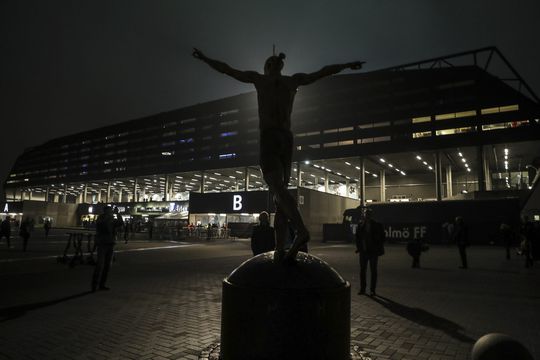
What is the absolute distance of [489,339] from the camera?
2.59 metres

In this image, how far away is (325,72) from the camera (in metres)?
3.65

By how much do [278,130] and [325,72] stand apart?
843mm

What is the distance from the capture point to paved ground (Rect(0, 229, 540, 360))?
12.9ft

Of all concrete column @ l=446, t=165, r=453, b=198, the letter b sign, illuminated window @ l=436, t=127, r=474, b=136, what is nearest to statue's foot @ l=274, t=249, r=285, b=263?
the letter b sign

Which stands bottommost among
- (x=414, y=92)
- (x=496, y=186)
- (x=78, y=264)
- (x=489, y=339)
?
(x=78, y=264)

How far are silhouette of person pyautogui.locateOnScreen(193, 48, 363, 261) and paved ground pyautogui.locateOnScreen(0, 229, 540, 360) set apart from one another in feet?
5.68

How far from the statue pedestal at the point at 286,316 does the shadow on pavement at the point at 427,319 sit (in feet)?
7.74

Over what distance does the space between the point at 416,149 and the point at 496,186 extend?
20.3 m

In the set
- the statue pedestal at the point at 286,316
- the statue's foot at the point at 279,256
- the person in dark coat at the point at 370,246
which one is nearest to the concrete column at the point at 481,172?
the person in dark coat at the point at 370,246

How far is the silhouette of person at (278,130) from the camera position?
11.1 ft

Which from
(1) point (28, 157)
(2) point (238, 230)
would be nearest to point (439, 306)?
(2) point (238, 230)

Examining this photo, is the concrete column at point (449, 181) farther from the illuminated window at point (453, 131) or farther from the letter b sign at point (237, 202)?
the letter b sign at point (237, 202)

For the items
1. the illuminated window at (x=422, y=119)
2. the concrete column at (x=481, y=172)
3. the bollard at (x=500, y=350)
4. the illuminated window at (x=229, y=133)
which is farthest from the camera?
the illuminated window at (x=229, y=133)

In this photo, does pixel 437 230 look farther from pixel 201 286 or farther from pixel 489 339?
pixel 489 339
